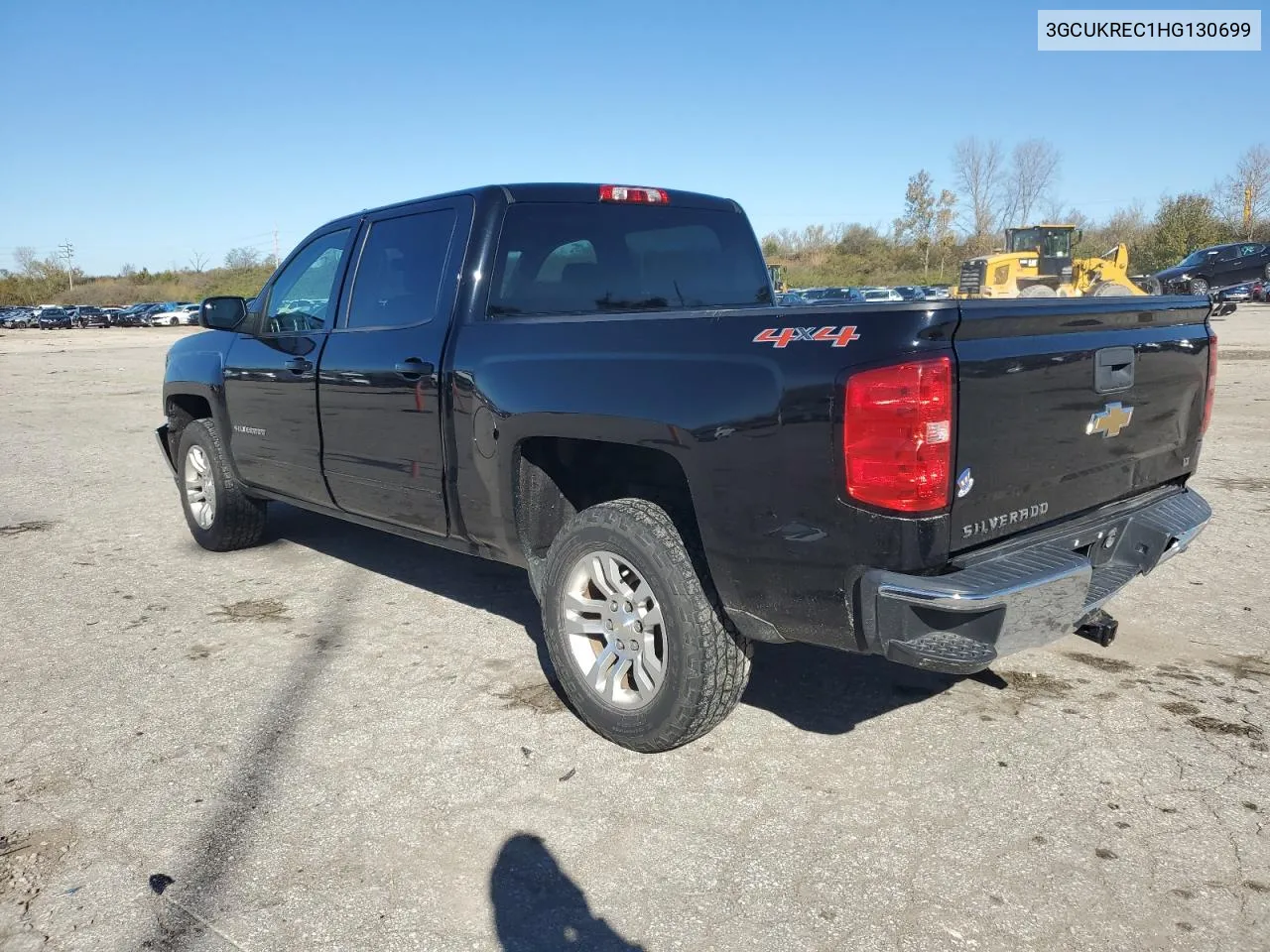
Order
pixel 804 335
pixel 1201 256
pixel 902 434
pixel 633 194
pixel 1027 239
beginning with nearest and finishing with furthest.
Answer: pixel 902 434 < pixel 804 335 < pixel 633 194 < pixel 1027 239 < pixel 1201 256

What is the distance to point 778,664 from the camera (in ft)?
13.8

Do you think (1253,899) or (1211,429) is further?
(1211,429)

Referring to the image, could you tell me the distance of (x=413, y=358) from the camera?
4.08 m

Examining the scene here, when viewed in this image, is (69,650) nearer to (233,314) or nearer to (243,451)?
(243,451)

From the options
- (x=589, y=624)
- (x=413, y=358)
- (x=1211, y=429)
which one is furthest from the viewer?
(x=1211, y=429)

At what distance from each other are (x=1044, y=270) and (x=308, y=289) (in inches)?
933

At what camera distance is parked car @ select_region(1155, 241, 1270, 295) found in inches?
1340

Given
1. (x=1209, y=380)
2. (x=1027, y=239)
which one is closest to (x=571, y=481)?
(x=1209, y=380)

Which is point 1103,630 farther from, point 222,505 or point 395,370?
point 222,505

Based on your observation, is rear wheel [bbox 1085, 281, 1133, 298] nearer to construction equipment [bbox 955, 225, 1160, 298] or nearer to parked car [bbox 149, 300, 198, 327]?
construction equipment [bbox 955, 225, 1160, 298]

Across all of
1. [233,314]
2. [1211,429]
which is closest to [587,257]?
[233,314]

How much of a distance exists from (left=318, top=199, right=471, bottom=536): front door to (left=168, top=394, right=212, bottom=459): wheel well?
1989mm

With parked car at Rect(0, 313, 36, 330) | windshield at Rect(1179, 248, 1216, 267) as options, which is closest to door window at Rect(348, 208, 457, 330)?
windshield at Rect(1179, 248, 1216, 267)

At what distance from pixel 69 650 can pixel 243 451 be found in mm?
1469
